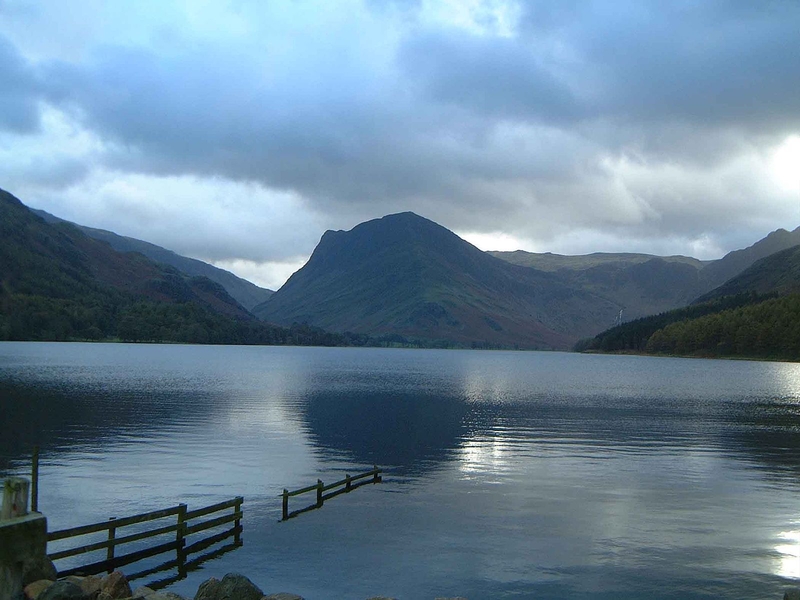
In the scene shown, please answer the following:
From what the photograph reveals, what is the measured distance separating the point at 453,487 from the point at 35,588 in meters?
33.7

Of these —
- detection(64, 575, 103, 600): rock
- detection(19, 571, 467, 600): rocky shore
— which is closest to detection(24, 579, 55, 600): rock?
detection(19, 571, 467, 600): rocky shore

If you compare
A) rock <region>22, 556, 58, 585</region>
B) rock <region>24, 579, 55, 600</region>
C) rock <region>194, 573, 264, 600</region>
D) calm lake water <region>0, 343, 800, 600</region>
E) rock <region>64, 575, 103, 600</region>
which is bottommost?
calm lake water <region>0, 343, 800, 600</region>

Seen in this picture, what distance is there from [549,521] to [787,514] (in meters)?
16.7

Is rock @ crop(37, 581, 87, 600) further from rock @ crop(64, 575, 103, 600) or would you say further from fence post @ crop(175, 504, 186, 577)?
fence post @ crop(175, 504, 186, 577)

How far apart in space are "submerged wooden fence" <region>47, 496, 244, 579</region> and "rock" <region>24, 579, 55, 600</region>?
5.55 metres

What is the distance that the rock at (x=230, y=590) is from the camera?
2684cm

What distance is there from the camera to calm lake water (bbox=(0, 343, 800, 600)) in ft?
112

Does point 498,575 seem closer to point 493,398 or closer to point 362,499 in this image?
point 362,499

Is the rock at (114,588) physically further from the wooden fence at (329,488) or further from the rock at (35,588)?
the wooden fence at (329,488)

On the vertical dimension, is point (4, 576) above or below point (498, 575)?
above

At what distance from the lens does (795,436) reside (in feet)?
279

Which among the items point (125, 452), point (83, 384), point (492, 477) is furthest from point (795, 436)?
point (83, 384)

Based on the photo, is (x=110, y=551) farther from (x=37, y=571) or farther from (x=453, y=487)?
(x=453, y=487)

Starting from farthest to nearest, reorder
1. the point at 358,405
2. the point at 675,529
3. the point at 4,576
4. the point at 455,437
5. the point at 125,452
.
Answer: the point at 358,405 < the point at 455,437 < the point at 125,452 < the point at 675,529 < the point at 4,576
